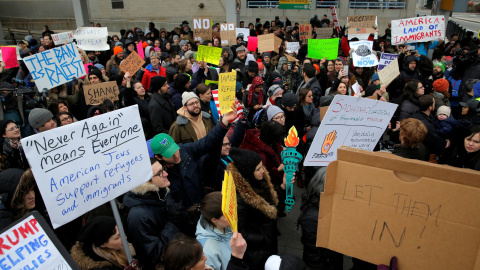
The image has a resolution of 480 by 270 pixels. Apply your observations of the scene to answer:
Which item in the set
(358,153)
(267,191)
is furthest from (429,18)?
(358,153)

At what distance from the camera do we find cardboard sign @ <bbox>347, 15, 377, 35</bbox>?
35.8 ft

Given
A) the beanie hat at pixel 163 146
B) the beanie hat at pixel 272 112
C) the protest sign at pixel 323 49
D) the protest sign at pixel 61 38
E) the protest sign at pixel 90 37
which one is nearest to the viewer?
the beanie hat at pixel 163 146

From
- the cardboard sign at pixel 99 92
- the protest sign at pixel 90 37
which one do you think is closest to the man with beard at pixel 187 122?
the cardboard sign at pixel 99 92

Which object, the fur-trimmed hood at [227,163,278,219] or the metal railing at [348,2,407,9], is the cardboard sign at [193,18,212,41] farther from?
the metal railing at [348,2,407,9]

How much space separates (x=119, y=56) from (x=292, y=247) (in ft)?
23.3

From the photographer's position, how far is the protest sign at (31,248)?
61.9 inches

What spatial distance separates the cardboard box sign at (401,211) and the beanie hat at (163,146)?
170cm

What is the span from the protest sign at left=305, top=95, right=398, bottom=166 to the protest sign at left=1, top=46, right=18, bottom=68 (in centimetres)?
850

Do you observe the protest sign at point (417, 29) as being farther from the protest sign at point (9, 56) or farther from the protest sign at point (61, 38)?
the protest sign at point (9, 56)

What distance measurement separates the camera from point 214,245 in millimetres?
2521

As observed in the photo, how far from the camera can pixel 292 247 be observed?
14.1 feet

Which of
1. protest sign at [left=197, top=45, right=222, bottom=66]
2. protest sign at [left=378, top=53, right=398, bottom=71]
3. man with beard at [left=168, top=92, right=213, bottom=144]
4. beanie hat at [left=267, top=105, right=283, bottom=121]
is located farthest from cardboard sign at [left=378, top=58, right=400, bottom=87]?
protest sign at [left=197, top=45, right=222, bottom=66]

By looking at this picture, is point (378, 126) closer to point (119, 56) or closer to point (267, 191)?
point (267, 191)

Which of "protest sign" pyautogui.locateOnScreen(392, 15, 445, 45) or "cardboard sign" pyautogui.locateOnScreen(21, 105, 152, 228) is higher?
"protest sign" pyautogui.locateOnScreen(392, 15, 445, 45)
